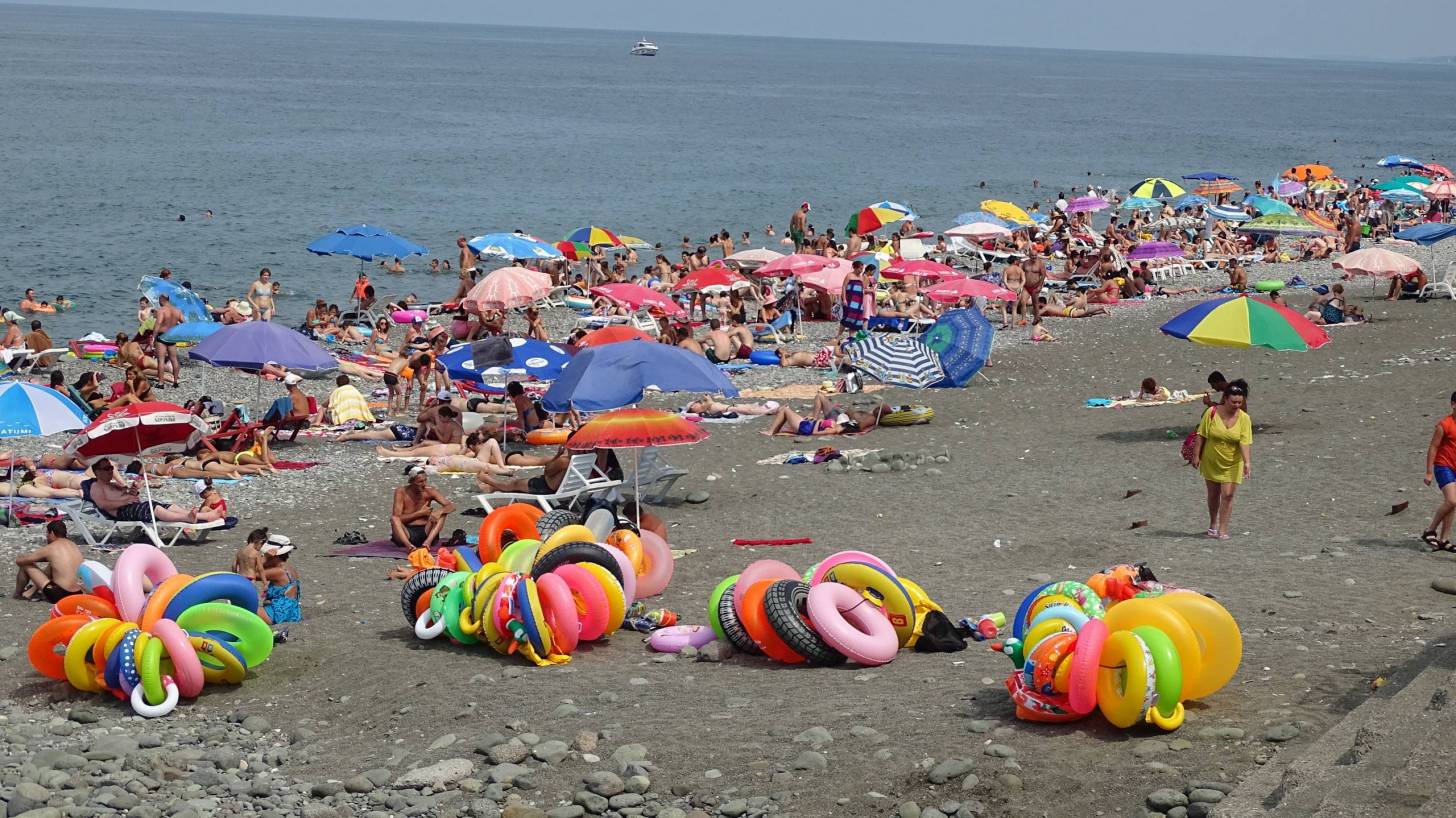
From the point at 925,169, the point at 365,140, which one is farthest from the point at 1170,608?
the point at 365,140

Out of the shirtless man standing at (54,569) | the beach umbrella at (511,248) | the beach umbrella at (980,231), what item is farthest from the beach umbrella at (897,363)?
the beach umbrella at (980,231)

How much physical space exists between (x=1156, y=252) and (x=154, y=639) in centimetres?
2608

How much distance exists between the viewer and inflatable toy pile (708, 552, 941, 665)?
913 centimetres

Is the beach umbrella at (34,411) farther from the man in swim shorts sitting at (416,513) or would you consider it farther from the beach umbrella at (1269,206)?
the beach umbrella at (1269,206)

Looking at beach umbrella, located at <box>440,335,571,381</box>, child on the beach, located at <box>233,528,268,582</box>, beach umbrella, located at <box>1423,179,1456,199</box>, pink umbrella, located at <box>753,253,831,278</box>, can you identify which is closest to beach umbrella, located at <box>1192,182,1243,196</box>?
beach umbrella, located at <box>1423,179,1456,199</box>

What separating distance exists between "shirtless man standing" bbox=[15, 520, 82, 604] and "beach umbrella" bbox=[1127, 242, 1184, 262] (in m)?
24.6

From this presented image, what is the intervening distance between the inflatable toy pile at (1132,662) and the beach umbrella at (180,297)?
60.7 ft

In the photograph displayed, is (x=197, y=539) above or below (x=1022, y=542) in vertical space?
below

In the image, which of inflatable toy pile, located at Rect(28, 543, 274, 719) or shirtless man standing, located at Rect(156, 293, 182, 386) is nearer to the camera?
inflatable toy pile, located at Rect(28, 543, 274, 719)

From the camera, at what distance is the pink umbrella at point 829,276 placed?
2512 centimetres

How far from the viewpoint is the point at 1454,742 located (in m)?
6.06

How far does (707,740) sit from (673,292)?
1988cm

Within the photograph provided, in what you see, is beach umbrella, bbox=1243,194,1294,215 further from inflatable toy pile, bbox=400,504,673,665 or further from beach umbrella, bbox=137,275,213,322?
inflatable toy pile, bbox=400,504,673,665

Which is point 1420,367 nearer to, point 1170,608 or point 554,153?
point 1170,608
